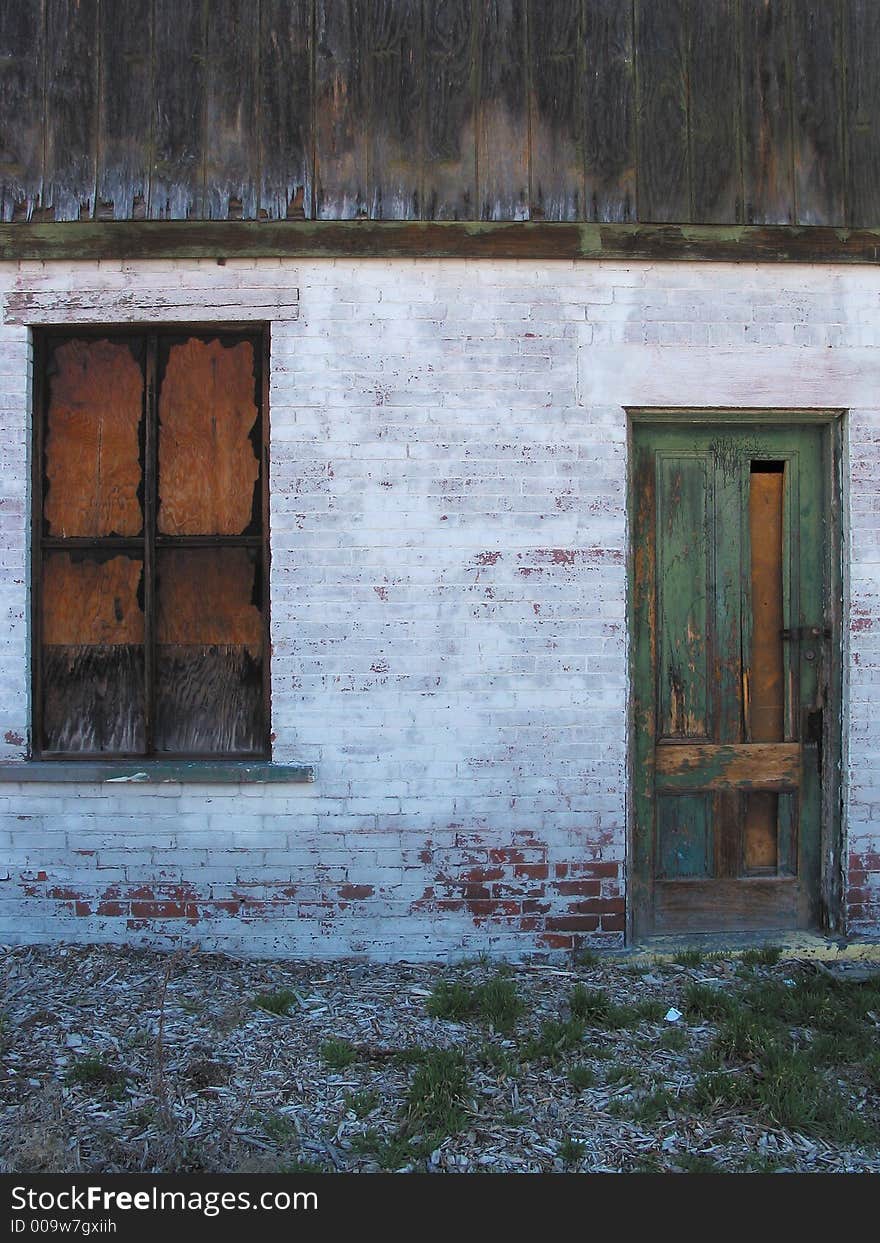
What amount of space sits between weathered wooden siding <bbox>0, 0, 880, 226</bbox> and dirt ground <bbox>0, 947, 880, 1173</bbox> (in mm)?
3337

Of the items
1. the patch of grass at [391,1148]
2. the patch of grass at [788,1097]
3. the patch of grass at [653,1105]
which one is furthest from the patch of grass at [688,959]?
the patch of grass at [391,1148]

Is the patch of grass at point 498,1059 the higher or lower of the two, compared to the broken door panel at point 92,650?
lower

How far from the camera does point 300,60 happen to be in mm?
4586

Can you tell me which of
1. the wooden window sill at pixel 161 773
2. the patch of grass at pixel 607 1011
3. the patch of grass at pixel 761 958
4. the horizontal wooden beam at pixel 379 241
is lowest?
the patch of grass at pixel 607 1011

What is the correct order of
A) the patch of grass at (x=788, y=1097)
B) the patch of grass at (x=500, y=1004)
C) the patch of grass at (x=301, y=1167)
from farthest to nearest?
the patch of grass at (x=500, y=1004), the patch of grass at (x=788, y=1097), the patch of grass at (x=301, y=1167)

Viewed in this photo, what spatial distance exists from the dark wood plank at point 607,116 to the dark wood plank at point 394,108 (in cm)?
77

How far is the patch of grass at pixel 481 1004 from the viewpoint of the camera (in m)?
3.94

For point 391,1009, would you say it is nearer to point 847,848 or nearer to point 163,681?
point 163,681

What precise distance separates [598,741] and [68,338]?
305 cm

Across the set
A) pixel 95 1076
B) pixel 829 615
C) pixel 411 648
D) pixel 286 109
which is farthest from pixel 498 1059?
pixel 286 109

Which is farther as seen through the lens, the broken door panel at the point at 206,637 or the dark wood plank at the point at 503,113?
the broken door panel at the point at 206,637

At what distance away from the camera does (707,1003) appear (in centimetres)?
402

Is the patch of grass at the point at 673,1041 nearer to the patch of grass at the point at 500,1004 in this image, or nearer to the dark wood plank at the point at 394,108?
the patch of grass at the point at 500,1004

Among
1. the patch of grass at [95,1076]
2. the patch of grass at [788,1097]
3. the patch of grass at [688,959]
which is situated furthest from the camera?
the patch of grass at [688,959]
